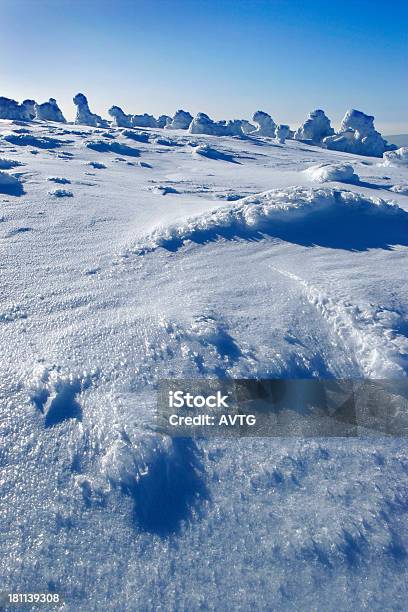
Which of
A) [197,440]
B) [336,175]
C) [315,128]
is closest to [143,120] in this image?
[315,128]

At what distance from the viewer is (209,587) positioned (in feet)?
6.09

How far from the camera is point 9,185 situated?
7656mm

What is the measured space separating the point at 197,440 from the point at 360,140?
3284cm

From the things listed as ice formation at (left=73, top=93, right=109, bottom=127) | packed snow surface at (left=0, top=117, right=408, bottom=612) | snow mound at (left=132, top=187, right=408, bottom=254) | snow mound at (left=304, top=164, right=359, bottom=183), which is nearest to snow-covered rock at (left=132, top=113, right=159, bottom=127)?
ice formation at (left=73, top=93, right=109, bottom=127)

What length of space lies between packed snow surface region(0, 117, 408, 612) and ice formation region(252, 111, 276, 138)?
35051 mm

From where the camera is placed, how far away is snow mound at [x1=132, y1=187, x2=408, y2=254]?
5.05 metres

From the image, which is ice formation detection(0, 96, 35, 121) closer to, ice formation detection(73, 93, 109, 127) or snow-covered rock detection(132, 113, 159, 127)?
ice formation detection(73, 93, 109, 127)

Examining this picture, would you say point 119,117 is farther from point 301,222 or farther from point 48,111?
point 301,222

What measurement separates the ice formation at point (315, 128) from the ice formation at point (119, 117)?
17647 millimetres

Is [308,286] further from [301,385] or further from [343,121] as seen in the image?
[343,121]

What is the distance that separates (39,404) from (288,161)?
1640 cm

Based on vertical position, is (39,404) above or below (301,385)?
below

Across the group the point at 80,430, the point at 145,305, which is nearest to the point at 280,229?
the point at 145,305

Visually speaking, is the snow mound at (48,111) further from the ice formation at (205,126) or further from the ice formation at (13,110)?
the ice formation at (205,126)
